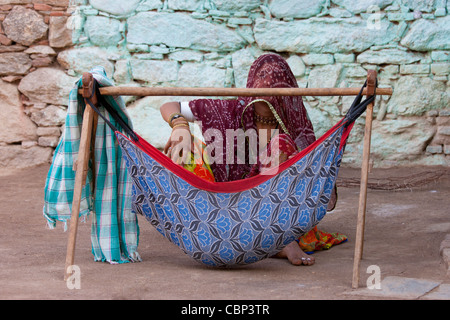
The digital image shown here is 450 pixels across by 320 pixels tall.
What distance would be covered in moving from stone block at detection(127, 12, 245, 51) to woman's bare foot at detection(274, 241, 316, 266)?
10.7 ft

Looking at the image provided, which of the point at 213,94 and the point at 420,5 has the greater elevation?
the point at 420,5

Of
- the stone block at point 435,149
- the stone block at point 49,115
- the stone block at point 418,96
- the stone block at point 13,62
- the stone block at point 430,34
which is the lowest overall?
the stone block at point 435,149

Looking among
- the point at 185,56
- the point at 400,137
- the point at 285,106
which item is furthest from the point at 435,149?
the point at 285,106

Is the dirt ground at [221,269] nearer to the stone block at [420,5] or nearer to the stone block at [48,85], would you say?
the stone block at [48,85]

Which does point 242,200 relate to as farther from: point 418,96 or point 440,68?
point 440,68

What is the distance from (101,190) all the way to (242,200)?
2.47ft

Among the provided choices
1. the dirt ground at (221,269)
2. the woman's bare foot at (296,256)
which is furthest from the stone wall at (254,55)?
the woman's bare foot at (296,256)

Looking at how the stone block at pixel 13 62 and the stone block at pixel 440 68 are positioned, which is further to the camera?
the stone block at pixel 13 62

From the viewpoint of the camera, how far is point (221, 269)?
9.83ft

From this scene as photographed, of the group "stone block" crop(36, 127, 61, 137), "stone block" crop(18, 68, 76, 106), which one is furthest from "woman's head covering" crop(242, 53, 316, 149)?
"stone block" crop(36, 127, 61, 137)

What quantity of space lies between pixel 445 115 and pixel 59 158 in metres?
4.19

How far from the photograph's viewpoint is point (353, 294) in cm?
245

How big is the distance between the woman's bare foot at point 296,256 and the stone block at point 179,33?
3.25m

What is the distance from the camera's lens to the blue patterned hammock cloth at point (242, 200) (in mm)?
2779
